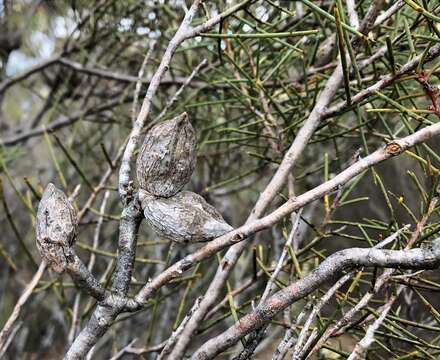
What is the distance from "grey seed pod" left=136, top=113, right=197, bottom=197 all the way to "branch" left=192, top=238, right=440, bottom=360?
0.14m

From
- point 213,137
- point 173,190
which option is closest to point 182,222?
point 173,190

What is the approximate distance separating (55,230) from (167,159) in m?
0.12

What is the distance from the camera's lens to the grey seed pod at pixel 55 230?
0.46 m

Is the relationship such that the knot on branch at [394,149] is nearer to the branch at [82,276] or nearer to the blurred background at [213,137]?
the blurred background at [213,137]

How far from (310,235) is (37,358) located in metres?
1.36

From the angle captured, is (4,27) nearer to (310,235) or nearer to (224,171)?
(224,171)

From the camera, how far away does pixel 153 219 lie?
0.49 metres

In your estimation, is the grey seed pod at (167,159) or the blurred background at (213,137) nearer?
the grey seed pod at (167,159)

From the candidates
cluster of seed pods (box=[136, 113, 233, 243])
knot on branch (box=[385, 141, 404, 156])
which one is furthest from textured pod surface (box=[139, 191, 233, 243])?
knot on branch (box=[385, 141, 404, 156])

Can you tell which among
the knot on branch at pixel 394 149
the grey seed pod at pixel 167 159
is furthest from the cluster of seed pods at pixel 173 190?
the knot on branch at pixel 394 149

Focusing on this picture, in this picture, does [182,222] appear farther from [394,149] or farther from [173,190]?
[394,149]

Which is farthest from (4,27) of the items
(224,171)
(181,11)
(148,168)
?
(148,168)

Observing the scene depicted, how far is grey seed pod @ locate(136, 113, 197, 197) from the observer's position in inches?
20.1

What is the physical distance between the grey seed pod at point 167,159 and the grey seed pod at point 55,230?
0.08 meters
